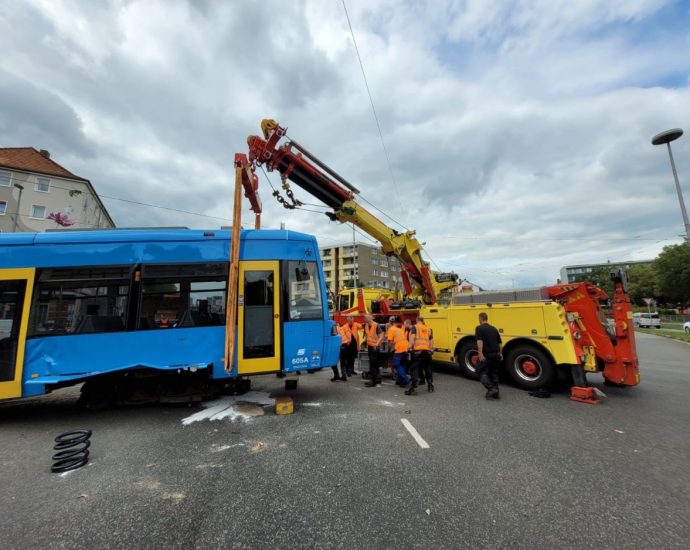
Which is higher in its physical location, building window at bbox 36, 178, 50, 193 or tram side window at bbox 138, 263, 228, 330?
building window at bbox 36, 178, 50, 193

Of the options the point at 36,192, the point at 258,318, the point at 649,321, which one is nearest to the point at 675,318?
the point at 649,321

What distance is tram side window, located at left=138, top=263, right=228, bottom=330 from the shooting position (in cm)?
536

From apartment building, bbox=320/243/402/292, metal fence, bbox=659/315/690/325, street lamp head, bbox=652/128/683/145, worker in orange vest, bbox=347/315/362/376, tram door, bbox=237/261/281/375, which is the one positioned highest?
apartment building, bbox=320/243/402/292

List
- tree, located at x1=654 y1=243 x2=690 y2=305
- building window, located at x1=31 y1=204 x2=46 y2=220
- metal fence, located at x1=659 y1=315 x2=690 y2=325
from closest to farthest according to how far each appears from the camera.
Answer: building window, located at x1=31 y1=204 x2=46 y2=220
tree, located at x1=654 y1=243 x2=690 y2=305
metal fence, located at x1=659 y1=315 x2=690 y2=325

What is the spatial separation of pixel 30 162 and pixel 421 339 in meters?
46.6

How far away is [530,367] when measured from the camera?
695cm

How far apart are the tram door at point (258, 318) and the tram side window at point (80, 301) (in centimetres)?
195

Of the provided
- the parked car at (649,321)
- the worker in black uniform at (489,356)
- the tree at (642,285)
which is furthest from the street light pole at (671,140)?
the tree at (642,285)

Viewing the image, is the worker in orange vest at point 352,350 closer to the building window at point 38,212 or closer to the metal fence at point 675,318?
the building window at point 38,212

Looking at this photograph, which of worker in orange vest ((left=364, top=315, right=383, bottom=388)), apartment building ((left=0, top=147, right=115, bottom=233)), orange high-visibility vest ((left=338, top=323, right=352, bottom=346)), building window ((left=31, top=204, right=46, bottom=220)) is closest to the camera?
worker in orange vest ((left=364, top=315, right=383, bottom=388))

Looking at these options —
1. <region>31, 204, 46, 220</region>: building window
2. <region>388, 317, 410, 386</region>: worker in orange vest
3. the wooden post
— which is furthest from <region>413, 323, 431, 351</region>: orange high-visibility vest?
<region>31, 204, 46, 220</region>: building window

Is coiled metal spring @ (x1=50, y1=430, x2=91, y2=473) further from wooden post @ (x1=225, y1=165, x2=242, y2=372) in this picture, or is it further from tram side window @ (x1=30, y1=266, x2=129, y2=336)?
wooden post @ (x1=225, y1=165, x2=242, y2=372)

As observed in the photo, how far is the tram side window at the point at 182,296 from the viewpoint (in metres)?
5.36

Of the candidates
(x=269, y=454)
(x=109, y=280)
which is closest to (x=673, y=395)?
(x=269, y=454)
